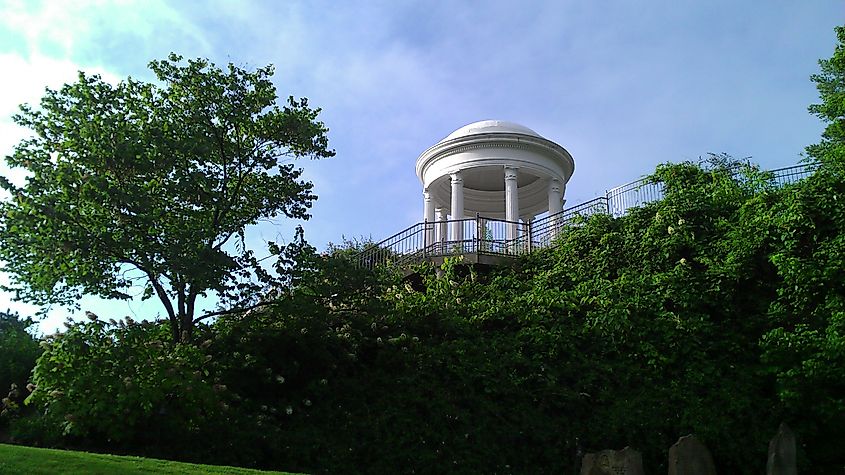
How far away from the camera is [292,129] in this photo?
1294 cm

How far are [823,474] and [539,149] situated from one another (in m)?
11.2

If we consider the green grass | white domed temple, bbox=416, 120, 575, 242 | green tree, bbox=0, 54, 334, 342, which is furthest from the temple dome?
the green grass

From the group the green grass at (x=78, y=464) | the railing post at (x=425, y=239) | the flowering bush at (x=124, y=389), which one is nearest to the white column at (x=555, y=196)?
Result: the railing post at (x=425, y=239)

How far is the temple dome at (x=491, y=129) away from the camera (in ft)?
63.9

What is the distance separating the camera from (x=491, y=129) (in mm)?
19812

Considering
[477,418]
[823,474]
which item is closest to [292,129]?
[477,418]

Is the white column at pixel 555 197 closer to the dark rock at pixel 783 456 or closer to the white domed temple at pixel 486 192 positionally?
the white domed temple at pixel 486 192

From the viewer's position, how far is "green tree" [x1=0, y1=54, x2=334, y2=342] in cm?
1051

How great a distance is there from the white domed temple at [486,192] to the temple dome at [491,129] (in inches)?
1.2

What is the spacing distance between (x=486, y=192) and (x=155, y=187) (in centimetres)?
1312

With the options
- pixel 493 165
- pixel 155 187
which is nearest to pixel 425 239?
pixel 493 165

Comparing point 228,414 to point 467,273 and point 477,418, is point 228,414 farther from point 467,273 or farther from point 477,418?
point 467,273

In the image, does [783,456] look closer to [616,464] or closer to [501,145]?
[616,464]

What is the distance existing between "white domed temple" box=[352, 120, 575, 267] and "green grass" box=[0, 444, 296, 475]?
8553 mm
